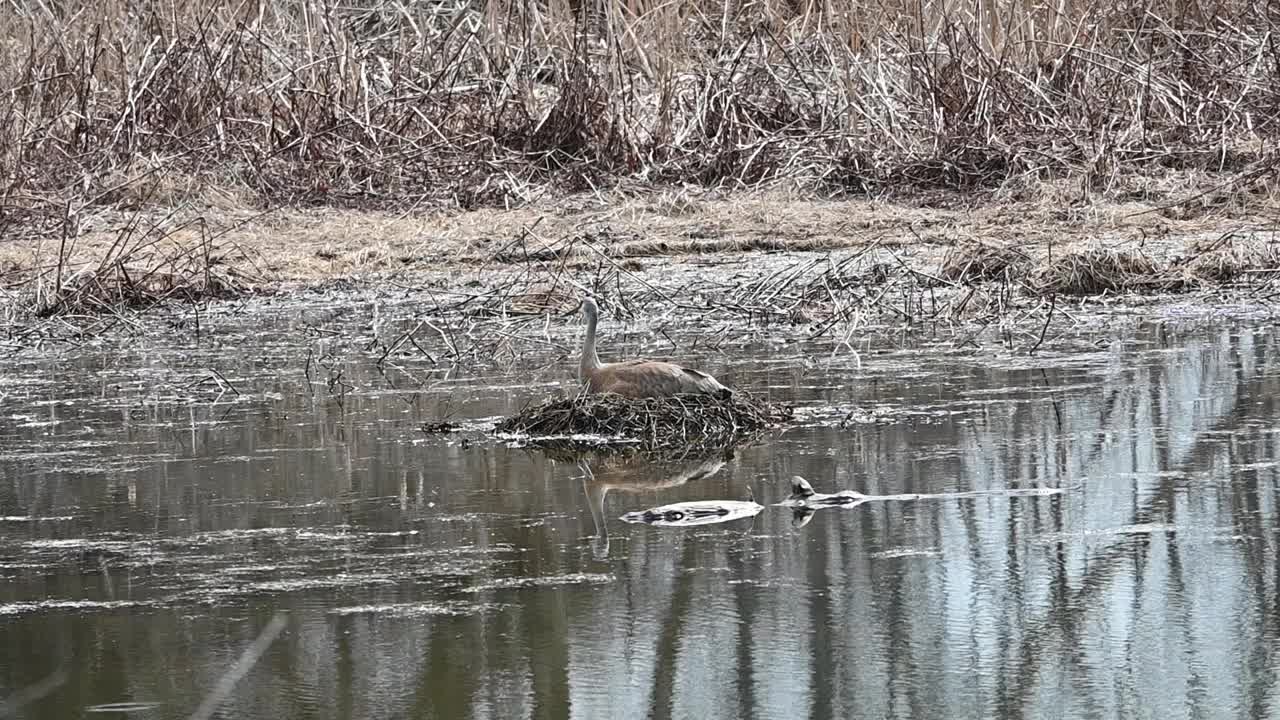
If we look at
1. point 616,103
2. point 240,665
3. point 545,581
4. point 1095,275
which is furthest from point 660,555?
point 616,103

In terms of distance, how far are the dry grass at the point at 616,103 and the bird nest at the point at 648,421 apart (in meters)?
6.67

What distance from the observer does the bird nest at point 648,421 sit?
782 cm

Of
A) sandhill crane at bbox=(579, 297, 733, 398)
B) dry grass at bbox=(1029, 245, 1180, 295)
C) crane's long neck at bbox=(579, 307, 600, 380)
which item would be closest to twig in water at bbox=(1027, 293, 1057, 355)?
dry grass at bbox=(1029, 245, 1180, 295)

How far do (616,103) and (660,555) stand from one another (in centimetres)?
990

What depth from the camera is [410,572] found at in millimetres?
5887

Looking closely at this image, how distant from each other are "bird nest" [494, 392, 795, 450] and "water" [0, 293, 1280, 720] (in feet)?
0.70

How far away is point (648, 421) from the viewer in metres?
7.87

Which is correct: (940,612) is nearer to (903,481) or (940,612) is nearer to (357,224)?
(903,481)

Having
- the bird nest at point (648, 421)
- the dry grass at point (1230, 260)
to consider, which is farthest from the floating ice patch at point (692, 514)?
the dry grass at point (1230, 260)

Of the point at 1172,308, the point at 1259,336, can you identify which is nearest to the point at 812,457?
the point at 1259,336

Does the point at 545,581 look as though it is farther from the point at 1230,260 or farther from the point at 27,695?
the point at 1230,260

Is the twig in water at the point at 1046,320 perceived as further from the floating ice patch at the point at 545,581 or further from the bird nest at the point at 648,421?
the floating ice patch at the point at 545,581

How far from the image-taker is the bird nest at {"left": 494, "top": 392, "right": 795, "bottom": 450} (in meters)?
7.82

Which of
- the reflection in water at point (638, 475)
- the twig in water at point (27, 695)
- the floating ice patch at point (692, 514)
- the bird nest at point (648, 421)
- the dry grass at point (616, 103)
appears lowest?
the twig in water at point (27, 695)
